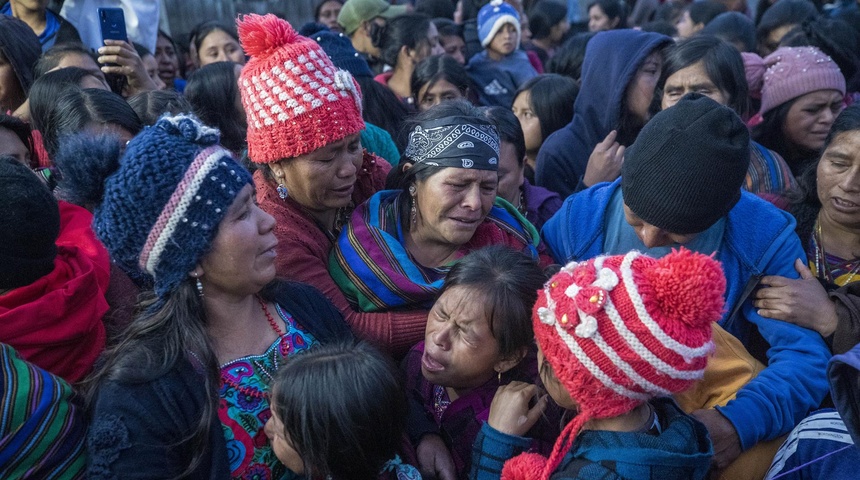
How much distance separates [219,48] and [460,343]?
4.76 m

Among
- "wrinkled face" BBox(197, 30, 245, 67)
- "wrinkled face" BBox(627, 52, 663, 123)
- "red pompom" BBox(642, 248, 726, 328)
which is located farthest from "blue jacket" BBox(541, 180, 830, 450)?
"wrinkled face" BBox(197, 30, 245, 67)

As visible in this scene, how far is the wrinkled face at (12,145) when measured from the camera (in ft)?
10.2

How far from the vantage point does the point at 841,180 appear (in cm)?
289

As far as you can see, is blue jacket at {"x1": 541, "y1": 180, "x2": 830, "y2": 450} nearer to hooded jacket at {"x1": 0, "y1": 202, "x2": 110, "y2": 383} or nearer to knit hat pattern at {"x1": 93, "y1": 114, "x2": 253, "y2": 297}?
knit hat pattern at {"x1": 93, "y1": 114, "x2": 253, "y2": 297}

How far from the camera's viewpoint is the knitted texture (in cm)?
273

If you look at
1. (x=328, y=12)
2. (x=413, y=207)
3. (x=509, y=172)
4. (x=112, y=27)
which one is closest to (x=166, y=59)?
(x=328, y=12)

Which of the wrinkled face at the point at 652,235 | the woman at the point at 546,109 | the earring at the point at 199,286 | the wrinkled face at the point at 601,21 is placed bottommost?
the wrinkled face at the point at 601,21

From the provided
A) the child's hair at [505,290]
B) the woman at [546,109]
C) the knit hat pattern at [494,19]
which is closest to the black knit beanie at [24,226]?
the child's hair at [505,290]

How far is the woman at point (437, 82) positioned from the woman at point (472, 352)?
257 centimetres

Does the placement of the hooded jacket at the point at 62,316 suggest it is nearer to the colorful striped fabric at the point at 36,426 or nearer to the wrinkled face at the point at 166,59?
the colorful striped fabric at the point at 36,426

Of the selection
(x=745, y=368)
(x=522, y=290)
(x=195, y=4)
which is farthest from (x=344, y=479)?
(x=195, y=4)

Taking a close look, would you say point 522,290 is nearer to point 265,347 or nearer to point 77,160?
point 265,347

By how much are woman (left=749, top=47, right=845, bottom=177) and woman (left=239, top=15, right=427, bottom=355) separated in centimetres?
258

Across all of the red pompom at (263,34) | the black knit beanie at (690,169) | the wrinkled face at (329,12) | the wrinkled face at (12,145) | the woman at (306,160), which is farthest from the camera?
the wrinkled face at (329,12)
